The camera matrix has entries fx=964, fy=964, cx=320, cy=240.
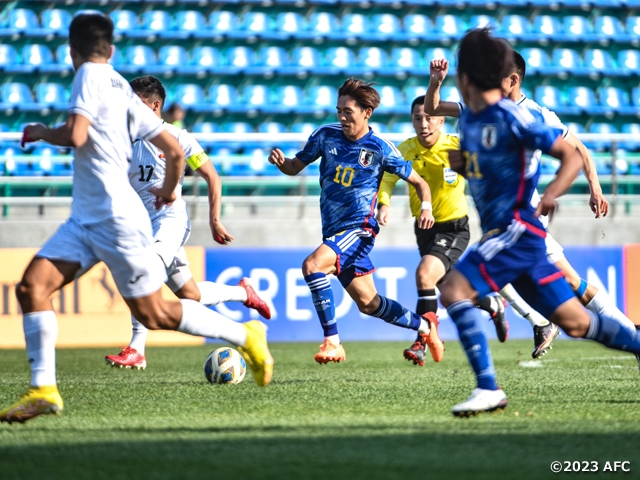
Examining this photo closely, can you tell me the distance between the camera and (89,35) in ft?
14.6

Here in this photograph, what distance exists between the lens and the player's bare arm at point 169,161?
4531 millimetres

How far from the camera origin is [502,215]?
4.36 meters

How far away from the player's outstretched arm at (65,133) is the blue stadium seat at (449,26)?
42.1 ft

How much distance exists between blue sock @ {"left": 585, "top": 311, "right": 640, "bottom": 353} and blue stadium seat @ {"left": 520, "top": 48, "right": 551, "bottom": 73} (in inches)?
480

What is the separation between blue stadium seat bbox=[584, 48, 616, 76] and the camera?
53.7 feet

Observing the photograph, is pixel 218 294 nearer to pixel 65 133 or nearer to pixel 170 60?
pixel 65 133

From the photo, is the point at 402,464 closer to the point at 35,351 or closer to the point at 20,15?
the point at 35,351

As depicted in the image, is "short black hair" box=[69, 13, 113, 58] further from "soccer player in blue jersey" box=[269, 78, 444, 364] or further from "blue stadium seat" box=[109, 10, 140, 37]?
"blue stadium seat" box=[109, 10, 140, 37]

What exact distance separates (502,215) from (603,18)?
13823mm

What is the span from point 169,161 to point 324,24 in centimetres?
1213

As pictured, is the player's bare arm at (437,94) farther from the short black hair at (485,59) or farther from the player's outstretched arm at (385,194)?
the player's outstretched arm at (385,194)

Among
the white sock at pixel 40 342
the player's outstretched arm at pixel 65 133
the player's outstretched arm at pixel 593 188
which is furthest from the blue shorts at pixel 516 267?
the white sock at pixel 40 342

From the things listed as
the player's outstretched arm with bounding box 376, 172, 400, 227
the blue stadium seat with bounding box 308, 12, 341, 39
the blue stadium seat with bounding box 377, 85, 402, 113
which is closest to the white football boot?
the player's outstretched arm with bounding box 376, 172, 400, 227

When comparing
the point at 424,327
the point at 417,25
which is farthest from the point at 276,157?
the point at 417,25
